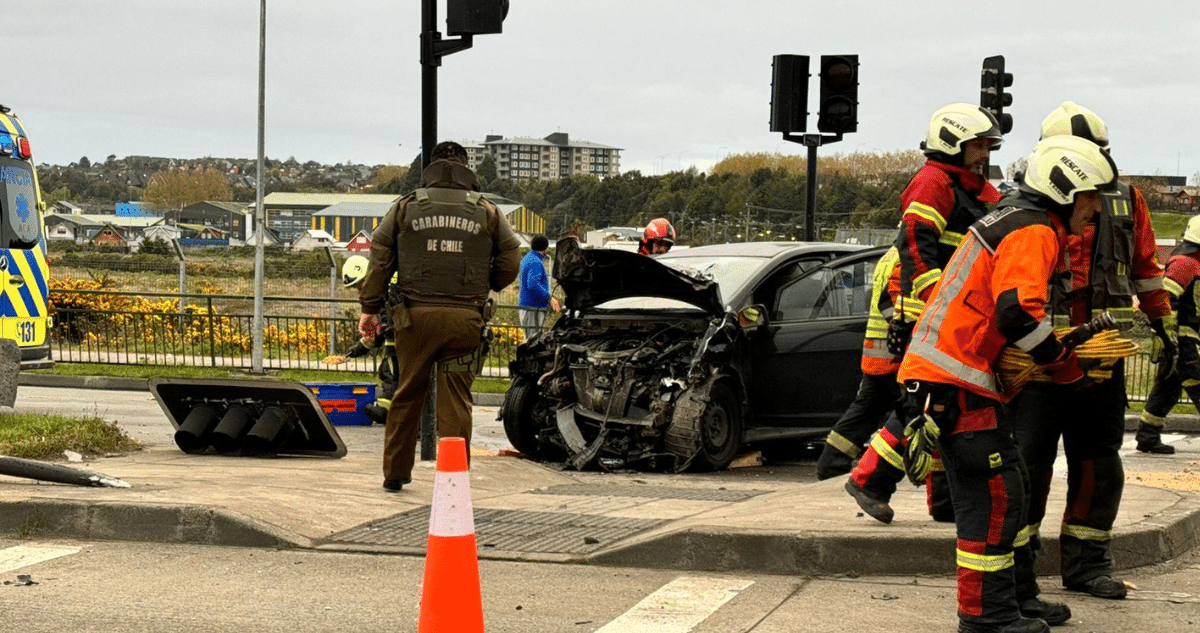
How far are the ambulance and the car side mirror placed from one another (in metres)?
7.31

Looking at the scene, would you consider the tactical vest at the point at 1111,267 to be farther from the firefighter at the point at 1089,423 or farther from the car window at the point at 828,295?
the car window at the point at 828,295

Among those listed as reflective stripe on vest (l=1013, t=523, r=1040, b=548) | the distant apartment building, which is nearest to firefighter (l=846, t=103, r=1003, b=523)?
reflective stripe on vest (l=1013, t=523, r=1040, b=548)

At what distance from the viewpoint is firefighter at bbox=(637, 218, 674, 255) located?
1348 centimetres

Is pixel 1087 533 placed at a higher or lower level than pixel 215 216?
lower

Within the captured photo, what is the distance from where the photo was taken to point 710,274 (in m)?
11.8

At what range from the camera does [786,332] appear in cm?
1152

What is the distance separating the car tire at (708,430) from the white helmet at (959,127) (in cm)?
313

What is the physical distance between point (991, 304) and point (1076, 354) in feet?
1.83

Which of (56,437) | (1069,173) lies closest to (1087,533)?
(1069,173)

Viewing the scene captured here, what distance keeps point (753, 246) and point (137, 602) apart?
6964 mm

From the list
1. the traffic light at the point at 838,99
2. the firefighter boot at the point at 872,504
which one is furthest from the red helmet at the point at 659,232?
the firefighter boot at the point at 872,504

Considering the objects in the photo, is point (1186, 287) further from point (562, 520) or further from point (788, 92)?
point (562, 520)

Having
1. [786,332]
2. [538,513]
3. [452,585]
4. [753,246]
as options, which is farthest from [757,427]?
[452,585]

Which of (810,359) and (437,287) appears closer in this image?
(437,287)
